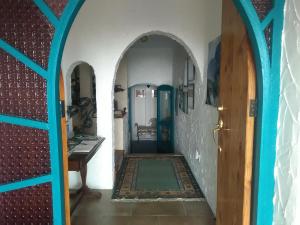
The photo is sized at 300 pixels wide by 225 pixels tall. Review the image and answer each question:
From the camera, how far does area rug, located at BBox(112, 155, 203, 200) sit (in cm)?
306

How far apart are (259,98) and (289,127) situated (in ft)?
0.60

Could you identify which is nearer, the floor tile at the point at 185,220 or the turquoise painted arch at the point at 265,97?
the turquoise painted arch at the point at 265,97

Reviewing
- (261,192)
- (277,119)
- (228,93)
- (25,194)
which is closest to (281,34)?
(277,119)

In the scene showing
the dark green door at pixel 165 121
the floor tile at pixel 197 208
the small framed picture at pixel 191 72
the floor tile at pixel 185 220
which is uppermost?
the small framed picture at pixel 191 72

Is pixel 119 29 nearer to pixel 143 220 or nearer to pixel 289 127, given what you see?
pixel 143 220

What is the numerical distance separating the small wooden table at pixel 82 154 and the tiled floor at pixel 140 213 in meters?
0.13

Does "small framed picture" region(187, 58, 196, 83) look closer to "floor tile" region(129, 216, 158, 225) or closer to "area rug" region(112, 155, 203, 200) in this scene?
"area rug" region(112, 155, 203, 200)

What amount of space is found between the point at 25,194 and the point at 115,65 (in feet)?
6.91

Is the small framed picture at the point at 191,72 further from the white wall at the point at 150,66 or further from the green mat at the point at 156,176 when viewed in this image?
the white wall at the point at 150,66

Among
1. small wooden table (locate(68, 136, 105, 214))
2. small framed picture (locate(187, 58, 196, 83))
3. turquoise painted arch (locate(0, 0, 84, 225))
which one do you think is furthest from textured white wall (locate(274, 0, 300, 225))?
small framed picture (locate(187, 58, 196, 83))

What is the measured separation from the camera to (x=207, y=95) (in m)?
2.68

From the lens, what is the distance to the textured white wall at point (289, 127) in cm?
102

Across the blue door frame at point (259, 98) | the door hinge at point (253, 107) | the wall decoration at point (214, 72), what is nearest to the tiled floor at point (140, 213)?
the wall decoration at point (214, 72)

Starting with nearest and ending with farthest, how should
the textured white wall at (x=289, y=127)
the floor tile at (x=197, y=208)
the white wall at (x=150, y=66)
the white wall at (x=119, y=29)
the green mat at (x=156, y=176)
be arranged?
the textured white wall at (x=289, y=127) → the floor tile at (x=197, y=208) → the white wall at (x=119, y=29) → the green mat at (x=156, y=176) → the white wall at (x=150, y=66)
